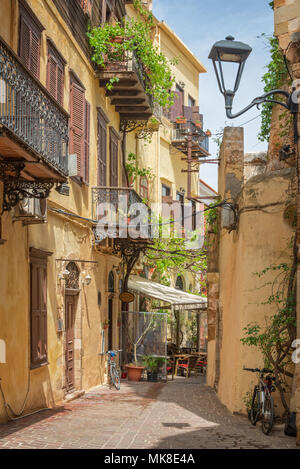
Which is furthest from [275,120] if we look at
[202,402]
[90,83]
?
[202,402]

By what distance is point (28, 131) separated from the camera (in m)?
9.44

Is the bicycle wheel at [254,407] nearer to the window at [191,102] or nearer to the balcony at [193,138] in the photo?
the balcony at [193,138]

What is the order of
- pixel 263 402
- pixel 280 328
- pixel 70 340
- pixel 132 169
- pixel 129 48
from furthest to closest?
pixel 132 169 < pixel 129 48 < pixel 70 340 < pixel 280 328 < pixel 263 402

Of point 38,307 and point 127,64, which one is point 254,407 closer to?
point 38,307

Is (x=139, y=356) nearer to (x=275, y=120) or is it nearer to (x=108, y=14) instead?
(x=275, y=120)

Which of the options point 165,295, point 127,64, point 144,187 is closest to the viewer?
point 127,64

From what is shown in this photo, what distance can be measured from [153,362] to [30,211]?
9.64 meters

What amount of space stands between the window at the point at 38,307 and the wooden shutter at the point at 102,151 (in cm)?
524

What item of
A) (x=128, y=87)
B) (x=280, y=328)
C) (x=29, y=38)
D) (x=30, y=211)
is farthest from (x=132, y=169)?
(x=280, y=328)

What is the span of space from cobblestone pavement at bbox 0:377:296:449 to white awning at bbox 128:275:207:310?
21.8ft

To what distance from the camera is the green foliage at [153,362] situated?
19297 millimetres

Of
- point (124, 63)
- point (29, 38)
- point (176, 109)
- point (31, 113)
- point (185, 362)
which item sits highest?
point (176, 109)

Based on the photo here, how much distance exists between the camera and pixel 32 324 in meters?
11.4

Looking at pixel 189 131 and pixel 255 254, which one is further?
pixel 189 131
